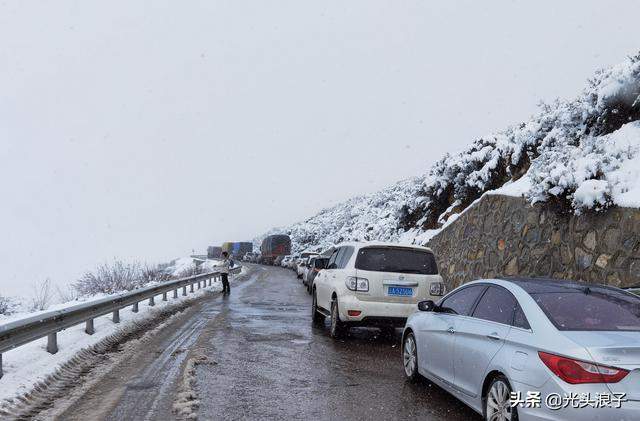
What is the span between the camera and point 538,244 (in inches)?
494

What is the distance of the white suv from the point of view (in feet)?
29.8

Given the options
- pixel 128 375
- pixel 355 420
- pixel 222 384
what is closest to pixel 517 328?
pixel 355 420

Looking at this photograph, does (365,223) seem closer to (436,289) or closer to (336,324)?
(336,324)

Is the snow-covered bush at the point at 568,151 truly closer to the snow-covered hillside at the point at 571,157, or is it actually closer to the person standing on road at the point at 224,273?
the snow-covered hillside at the point at 571,157

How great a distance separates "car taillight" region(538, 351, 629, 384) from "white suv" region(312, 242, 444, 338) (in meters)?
5.19

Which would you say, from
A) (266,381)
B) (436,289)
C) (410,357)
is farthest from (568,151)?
(266,381)

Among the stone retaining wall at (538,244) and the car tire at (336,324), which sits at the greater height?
the stone retaining wall at (538,244)

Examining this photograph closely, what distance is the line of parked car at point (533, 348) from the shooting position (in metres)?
3.62

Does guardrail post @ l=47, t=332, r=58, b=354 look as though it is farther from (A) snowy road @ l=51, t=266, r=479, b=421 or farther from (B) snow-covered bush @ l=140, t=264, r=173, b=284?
(B) snow-covered bush @ l=140, t=264, r=173, b=284

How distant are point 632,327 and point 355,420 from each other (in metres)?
2.54

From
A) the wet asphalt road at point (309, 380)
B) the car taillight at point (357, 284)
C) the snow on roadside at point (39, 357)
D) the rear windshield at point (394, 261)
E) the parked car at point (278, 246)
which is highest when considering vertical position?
the parked car at point (278, 246)

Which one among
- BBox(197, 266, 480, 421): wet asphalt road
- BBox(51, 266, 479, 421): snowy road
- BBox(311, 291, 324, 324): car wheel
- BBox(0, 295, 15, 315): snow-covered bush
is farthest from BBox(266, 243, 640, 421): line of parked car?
BBox(0, 295, 15, 315): snow-covered bush

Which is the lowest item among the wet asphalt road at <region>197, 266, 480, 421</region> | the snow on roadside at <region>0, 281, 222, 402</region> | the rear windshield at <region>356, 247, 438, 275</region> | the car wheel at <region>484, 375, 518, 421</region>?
the wet asphalt road at <region>197, 266, 480, 421</region>

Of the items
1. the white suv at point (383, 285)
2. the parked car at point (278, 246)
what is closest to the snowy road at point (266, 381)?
the white suv at point (383, 285)
